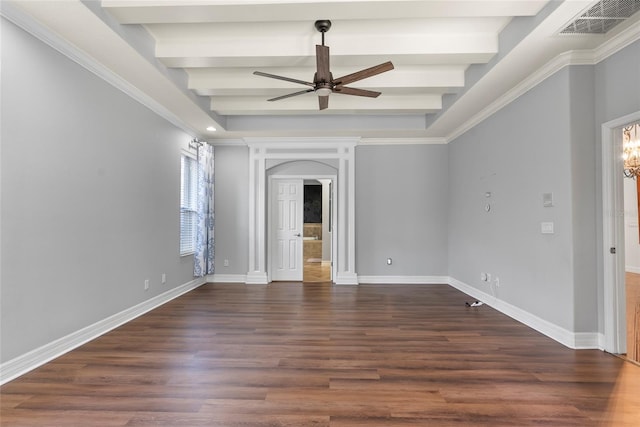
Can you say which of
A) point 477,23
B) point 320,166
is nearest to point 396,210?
point 320,166

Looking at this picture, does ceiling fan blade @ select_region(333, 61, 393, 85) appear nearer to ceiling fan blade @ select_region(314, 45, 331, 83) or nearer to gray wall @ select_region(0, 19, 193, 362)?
ceiling fan blade @ select_region(314, 45, 331, 83)

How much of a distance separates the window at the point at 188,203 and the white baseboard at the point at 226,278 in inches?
34.0

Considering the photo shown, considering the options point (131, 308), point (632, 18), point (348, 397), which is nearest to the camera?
point (348, 397)

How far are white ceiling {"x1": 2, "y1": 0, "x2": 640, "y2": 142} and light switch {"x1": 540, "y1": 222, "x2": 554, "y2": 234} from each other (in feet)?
4.98

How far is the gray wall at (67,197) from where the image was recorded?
252 cm

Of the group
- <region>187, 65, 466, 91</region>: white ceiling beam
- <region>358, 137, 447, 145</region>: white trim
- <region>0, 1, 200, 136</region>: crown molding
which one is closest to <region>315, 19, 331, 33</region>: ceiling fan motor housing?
<region>187, 65, 466, 91</region>: white ceiling beam

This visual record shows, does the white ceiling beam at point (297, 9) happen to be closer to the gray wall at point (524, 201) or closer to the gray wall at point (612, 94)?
the gray wall at point (612, 94)

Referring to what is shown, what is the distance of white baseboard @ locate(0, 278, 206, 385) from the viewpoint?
252 centimetres

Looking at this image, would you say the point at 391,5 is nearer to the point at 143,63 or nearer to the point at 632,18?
the point at 632,18

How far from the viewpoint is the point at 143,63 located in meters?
3.40

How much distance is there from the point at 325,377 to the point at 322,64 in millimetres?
2652

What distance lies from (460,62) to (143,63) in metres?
3.25

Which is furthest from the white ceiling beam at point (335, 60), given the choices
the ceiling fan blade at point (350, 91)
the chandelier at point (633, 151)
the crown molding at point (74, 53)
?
the chandelier at point (633, 151)

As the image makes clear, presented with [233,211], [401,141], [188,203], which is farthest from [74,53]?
[401,141]
